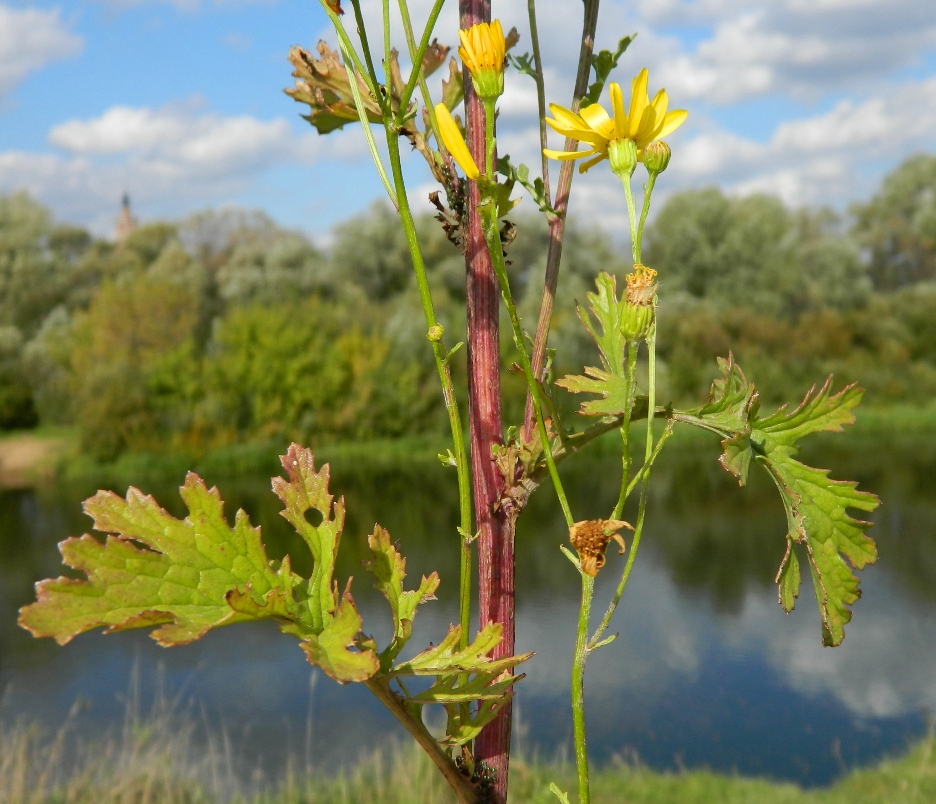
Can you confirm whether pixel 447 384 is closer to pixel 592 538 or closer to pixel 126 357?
pixel 592 538

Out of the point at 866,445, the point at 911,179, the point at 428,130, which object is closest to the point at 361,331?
the point at 866,445

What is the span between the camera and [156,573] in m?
0.44

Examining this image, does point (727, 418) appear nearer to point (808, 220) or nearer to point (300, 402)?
point (300, 402)

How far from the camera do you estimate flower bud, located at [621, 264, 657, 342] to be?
1.59ft

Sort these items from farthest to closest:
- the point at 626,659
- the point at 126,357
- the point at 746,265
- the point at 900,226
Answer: the point at 900,226 < the point at 746,265 < the point at 126,357 < the point at 626,659

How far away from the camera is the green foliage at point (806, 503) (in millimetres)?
546

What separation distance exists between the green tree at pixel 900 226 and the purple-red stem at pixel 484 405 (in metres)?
17.3

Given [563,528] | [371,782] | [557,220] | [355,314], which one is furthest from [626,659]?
[355,314]

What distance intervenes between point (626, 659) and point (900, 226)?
13.6 meters

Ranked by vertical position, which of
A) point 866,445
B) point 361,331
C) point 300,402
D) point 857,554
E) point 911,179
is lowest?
point 866,445

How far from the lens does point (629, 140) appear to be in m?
0.49

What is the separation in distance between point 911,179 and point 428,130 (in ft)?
Result: 59.9

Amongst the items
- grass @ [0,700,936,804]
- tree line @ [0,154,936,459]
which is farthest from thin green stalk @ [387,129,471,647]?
tree line @ [0,154,936,459]

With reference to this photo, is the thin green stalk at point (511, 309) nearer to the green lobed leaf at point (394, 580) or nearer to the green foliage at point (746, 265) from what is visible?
the green lobed leaf at point (394, 580)
